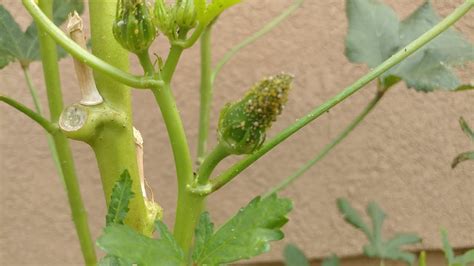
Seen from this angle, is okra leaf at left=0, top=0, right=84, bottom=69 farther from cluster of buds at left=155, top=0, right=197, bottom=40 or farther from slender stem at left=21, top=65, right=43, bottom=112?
cluster of buds at left=155, top=0, right=197, bottom=40

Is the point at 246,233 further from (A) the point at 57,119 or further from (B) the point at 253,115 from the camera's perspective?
(A) the point at 57,119

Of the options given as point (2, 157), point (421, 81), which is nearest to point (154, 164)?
point (2, 157)

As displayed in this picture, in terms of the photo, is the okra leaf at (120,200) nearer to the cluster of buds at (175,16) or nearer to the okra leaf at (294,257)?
the cluster of buds at (175,16)

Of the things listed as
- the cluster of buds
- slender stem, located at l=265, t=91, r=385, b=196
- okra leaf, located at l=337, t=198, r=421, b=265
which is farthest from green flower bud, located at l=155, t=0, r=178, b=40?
okra leaf, located at l=337, t=198, r=421, b=265

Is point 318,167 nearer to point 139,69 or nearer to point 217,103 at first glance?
point 217,103

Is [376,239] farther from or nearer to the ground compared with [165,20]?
nearer to the ground

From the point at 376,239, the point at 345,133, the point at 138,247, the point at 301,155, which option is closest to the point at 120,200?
the point at 138,247

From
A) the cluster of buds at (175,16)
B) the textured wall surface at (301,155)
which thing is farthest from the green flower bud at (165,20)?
the textured wall surface at (301,155)

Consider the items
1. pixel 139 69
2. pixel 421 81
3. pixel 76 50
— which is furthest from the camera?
pixel 139 69
